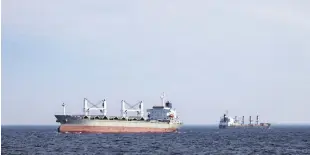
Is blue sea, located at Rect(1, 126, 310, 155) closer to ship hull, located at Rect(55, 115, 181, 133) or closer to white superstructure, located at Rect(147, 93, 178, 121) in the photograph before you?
ship hull, located at Rect(55, 115, 181, 133)

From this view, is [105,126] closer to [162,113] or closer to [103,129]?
[103,129]

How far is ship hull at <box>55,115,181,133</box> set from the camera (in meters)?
106

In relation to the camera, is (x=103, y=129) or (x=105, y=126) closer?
(x=103, y=129)

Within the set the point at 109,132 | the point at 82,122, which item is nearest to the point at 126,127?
the point at 109,132

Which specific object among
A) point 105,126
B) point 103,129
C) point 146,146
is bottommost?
point 146,146

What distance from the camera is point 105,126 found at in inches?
4395

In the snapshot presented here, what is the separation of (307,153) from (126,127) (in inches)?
2586

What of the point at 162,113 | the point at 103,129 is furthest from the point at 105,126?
the point at 162,113

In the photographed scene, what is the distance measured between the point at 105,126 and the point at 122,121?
543 centimetres

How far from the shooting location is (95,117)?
360 feet

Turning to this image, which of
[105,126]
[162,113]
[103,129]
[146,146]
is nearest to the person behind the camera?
[146,146]

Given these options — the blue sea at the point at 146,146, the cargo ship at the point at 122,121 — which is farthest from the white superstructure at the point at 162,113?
the blue sea at the point at 146,146

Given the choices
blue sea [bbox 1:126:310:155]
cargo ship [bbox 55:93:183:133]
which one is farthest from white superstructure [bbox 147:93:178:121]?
blue sea [bbox 1:126:310:155]

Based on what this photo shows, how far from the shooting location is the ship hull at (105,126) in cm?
10625
